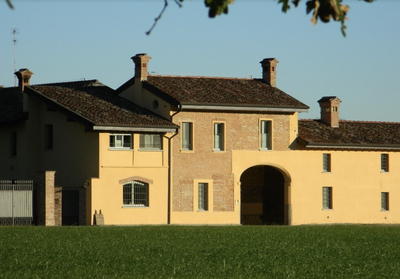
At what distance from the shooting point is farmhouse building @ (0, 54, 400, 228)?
133 ft

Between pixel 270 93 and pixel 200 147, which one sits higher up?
pixel 270 93

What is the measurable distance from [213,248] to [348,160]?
21655 millimetres

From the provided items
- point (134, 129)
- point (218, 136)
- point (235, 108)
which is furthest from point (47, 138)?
point (235, 108)

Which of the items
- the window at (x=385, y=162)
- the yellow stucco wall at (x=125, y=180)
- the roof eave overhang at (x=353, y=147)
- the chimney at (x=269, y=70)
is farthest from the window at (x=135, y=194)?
the window at (x=385, y=162)

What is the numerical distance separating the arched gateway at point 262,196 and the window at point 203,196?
170 inches

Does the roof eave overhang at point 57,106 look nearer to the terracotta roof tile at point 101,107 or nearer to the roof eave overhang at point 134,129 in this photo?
the terracotta roof tile at point 101,107

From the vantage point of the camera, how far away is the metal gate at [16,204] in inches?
1497

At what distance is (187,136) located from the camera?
142 ft

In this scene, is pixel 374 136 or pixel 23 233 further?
pixel 374 136

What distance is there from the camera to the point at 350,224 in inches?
1838

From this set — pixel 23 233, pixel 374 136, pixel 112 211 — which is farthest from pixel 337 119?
pixel 23 233

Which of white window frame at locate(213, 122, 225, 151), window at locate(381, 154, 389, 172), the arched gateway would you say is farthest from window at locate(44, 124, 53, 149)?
window at locate(381, 154, 389, 172)

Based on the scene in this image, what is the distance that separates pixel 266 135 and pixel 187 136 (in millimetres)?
4502

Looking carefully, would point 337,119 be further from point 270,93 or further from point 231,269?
point 231,269
